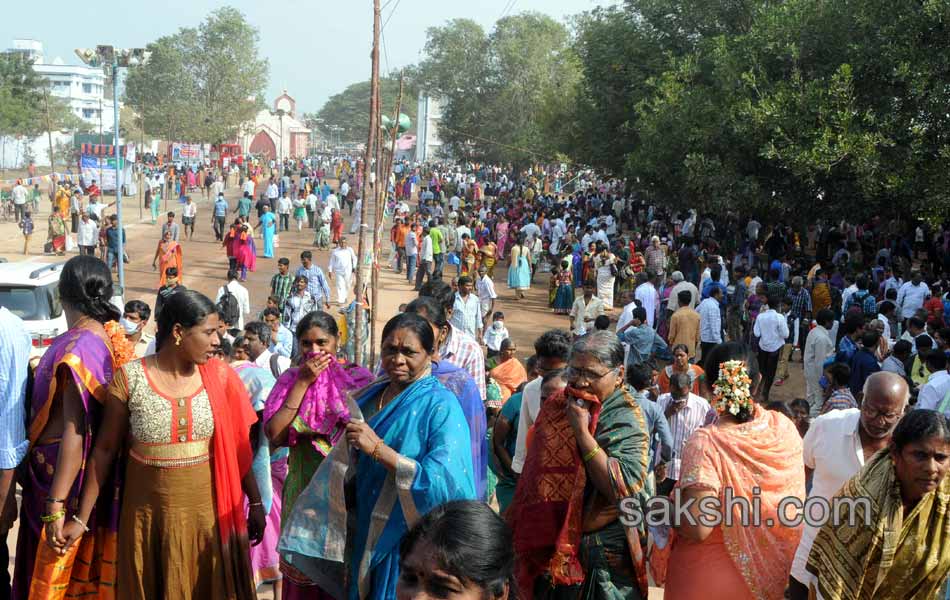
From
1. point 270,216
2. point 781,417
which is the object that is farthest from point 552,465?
point 270,216

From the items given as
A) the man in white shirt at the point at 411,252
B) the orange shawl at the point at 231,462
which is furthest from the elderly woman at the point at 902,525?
the man in white shirt at the point at 411,252

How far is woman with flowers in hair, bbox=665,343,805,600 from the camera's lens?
374 cm

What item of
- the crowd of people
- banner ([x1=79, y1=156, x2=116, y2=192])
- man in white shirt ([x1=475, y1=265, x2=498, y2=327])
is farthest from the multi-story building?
the crowd of people

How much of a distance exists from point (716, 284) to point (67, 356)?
34.8ft

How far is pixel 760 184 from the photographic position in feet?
61.8

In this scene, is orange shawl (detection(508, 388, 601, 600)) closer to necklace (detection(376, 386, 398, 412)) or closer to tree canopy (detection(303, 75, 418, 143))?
necklace (detection(376, 386, 398, 412))

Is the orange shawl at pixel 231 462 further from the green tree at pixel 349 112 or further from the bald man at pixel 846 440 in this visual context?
the green tree at pixel 349 112

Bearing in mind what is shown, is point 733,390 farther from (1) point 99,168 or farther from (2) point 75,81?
(2) point 75,81

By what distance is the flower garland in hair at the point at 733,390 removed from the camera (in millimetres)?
3818

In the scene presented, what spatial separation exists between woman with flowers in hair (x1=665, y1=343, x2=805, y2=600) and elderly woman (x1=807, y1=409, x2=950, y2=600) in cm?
42

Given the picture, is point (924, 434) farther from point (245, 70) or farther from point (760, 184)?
point (245, 70)

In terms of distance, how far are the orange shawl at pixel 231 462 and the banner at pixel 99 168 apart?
25.2 m

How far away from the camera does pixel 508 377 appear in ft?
23.7

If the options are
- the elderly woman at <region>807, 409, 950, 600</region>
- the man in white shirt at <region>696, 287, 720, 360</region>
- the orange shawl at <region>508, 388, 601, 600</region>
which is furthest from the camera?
the man in white shirt at <region>696, 287, 720, 360</region>
